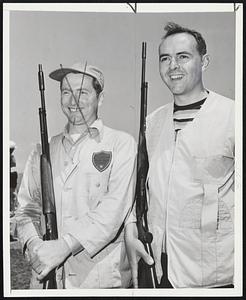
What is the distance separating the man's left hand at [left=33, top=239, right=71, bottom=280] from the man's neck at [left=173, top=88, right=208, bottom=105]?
983mm

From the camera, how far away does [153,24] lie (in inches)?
123

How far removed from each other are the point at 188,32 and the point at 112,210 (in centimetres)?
104

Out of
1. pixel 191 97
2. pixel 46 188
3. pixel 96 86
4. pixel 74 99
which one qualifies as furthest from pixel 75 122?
pixel 191 97

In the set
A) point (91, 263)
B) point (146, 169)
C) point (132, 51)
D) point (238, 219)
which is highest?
point (132, 51)

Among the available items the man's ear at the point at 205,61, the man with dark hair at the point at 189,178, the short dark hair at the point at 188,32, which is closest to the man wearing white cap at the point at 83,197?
the man with dark hair at the point at 189,178

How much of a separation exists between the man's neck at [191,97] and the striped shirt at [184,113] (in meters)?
0.02

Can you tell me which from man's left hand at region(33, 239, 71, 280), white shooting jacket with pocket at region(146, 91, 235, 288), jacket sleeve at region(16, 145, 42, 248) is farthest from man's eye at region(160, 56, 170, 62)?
man's left hand at region(33, 239, 71, 280)

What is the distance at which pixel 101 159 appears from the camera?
3154 mm

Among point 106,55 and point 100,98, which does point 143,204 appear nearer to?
point 100,98

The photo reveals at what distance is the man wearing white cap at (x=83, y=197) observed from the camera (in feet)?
10.3

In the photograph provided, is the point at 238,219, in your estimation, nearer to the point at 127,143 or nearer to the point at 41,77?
the point at 127,143

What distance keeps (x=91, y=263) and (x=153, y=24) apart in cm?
133

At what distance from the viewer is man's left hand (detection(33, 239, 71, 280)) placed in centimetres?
313

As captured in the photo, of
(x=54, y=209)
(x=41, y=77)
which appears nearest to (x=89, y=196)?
(x=54, y=209)
